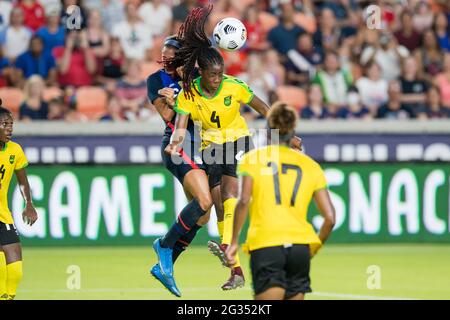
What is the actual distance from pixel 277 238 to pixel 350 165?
900 cm

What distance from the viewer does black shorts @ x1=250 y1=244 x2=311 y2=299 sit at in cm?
823

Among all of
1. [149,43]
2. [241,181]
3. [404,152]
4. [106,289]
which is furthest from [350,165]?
[241,181]

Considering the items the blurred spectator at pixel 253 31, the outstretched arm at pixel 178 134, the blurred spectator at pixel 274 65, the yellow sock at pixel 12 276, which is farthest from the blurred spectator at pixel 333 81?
the yellow sock at pixel 12 276

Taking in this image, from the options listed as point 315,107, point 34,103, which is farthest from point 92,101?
point 315,107

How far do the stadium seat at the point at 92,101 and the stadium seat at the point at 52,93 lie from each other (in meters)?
0.31

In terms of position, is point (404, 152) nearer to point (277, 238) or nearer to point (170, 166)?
point (170, 166)

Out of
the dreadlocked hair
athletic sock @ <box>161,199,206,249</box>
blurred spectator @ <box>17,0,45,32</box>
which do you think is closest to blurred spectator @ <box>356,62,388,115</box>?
blurred spectator @ <box>17,0,45,32</box>

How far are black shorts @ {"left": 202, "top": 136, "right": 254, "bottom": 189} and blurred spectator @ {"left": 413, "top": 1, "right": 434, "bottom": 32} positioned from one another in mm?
9996

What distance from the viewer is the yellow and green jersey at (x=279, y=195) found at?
8.31m

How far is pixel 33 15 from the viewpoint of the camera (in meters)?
19.7

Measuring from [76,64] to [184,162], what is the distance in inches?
314

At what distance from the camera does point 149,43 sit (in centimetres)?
1958

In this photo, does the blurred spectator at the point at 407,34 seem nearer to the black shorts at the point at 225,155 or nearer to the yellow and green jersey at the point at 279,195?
the black shorts at the point at 225,155

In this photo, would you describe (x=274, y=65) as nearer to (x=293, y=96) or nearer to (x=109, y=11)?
(x=293, y=96)
